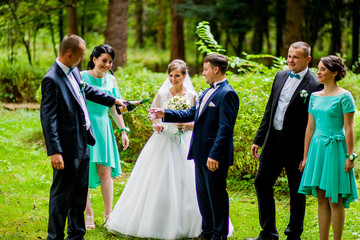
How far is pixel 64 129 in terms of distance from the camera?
4.18 metres

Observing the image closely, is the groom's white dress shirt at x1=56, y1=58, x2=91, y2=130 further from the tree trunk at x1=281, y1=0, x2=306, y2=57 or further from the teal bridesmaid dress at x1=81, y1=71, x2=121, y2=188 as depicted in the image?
the tree trunk at x1=281, y1=0, x2=306, y2=57

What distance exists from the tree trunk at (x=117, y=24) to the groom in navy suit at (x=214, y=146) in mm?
10341

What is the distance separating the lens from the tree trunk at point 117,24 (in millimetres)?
14414

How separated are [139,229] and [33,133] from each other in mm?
6156

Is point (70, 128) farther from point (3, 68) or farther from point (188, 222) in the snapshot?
point (3, 68)

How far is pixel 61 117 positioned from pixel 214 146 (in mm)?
1543

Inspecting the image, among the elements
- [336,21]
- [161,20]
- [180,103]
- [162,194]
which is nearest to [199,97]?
[180,103]

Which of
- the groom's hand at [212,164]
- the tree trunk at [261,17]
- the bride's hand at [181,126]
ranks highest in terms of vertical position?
the tree trunk at [261,17]

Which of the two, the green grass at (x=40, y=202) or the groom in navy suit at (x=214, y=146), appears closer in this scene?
the groom in navy suit at (x=214, y=146)

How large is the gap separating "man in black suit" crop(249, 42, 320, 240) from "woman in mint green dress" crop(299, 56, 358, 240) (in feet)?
1.08

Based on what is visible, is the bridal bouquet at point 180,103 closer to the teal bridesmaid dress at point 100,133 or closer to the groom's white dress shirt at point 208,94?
the groom's white dress shirt at point 208,94

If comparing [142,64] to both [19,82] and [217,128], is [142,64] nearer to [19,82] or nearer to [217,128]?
[19,82]

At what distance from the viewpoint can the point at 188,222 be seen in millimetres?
5105

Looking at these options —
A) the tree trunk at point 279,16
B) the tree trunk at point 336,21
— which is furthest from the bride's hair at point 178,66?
the tree trunk at point 336,21
